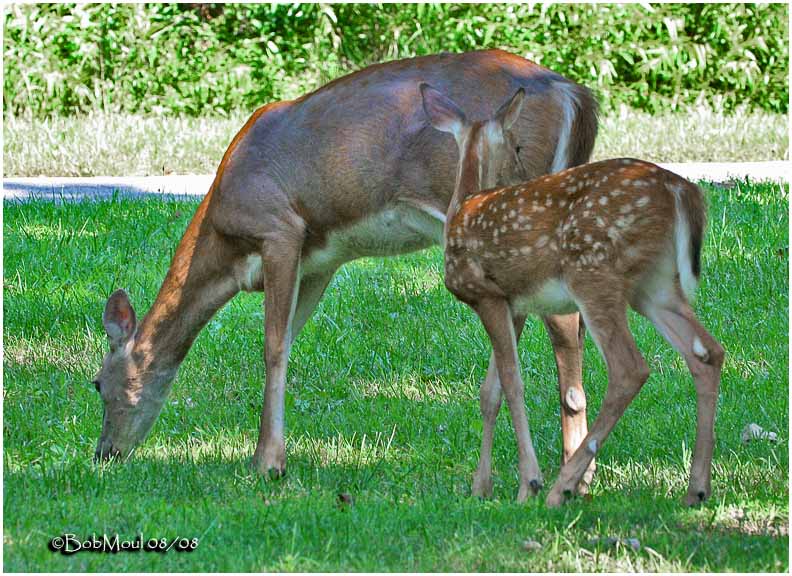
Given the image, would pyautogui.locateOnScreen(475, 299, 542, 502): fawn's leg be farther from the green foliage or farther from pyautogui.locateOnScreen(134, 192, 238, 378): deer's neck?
the green foliage

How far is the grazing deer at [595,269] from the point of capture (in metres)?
5.15

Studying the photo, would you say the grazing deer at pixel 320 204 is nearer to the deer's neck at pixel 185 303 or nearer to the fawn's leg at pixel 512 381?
the deer's neck at pixel 185 303

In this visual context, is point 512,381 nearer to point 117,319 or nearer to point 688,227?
point 688,227

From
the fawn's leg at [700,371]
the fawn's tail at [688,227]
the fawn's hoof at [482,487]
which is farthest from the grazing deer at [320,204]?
the fawn's tail at [688,227]

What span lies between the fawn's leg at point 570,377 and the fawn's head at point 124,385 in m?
2.04

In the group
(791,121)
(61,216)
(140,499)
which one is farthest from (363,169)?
(791,121)

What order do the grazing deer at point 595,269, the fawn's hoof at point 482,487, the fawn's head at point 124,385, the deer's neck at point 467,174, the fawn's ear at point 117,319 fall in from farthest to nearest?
the fawn's ear at point 117,319
the fawn's head at point 124,385
the deer's neck at point 467,174
the fawn's hoof at point 482,487
the grazing deer at point 595,269

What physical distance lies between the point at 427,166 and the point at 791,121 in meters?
7.94

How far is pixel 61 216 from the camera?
33.4ft

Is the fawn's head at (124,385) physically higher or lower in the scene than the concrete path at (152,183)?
higher

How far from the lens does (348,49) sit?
52.6 feet

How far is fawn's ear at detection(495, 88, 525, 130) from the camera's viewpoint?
570 centimetres

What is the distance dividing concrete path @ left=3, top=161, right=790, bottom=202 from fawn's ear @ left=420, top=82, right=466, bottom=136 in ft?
18.1

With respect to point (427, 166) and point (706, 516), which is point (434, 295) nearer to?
point (427, 166)
